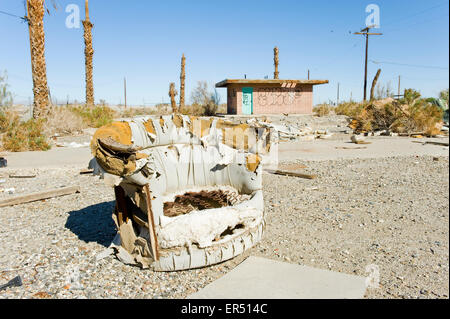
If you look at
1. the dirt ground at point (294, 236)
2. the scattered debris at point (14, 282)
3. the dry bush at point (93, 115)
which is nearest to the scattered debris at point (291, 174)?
the dirt ground at point (294, 236)

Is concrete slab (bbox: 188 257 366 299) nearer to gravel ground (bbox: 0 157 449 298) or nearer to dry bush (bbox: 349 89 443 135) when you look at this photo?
gravel ground (bbox: 0 157 449 298)

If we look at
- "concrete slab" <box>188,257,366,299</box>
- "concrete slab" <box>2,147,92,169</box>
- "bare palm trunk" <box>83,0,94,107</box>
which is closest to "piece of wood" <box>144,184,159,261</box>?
"concrete slab" <box>188,257,366,299</box>

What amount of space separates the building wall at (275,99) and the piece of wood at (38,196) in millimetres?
14629

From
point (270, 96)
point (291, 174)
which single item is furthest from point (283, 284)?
point (270, 96)

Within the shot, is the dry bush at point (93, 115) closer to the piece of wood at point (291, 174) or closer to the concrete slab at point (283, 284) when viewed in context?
the piece of wood at point (291, 174)

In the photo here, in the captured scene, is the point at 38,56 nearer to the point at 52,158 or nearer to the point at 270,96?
the point at 52,158

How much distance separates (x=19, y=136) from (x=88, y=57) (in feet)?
28.1

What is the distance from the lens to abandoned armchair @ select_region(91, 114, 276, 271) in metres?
2.53

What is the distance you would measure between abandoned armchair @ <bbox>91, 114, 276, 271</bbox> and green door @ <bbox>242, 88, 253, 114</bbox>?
50.2 ft

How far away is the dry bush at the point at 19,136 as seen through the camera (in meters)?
9.37

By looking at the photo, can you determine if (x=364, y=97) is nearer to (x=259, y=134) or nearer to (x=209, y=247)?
(x=259, y=134)

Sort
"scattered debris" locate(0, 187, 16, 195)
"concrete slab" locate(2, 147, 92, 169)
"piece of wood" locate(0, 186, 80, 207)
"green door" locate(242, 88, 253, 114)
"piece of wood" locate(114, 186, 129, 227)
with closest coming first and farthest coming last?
1. "piece of wood" locate(114, 186, 129, 227)
2. "piece of wood" locate(0, 186, 80, 207)
3. "scattered debris" locate(0, 187, 16, 195)
4. "concrete slab" locate(2, 147, 92, 169)
5. "green door" locate(242, 88, 253, 114)

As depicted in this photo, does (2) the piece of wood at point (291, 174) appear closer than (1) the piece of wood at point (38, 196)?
No

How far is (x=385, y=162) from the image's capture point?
7.37 meters
